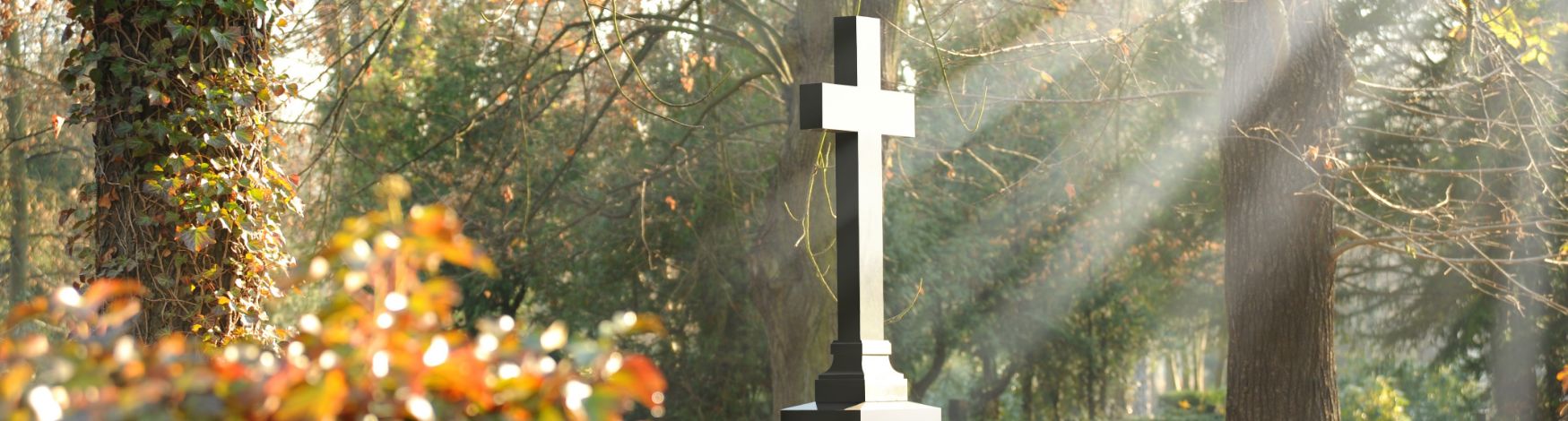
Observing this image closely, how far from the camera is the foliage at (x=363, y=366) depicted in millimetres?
1232

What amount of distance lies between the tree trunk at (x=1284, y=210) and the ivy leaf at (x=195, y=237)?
200 inches

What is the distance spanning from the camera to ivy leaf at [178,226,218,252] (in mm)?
5219

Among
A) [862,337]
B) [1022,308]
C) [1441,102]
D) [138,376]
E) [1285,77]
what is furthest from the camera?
[1022,308]

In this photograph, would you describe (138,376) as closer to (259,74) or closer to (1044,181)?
(259,74)

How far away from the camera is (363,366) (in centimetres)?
130

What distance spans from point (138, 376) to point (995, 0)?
1141cm

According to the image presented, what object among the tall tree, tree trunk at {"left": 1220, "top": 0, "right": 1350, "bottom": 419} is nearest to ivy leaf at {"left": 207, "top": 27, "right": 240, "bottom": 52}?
tree trunk at {"left": 1220, "top": 0, "right": 1350, "bottom": 419}

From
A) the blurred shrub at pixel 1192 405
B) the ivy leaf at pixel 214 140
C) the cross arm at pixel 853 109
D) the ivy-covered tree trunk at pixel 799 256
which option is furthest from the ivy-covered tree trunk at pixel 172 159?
the blurred shrub at pixel 1192 405

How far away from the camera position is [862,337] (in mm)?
4246

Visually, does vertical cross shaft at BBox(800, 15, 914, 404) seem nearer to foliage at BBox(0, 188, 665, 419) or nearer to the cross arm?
the cross arm

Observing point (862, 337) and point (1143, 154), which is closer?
point (862, 337)

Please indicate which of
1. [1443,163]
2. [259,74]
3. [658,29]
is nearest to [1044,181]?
[1443,163]

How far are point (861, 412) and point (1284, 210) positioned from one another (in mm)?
4473

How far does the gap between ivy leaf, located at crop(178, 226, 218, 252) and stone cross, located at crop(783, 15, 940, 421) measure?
2.44 metres
